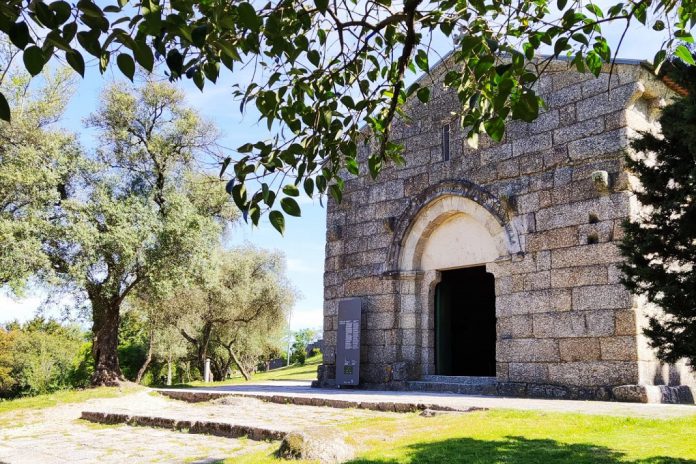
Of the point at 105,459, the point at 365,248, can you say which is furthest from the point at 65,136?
Answer: the point at 105,459

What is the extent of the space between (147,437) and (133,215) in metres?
8.27

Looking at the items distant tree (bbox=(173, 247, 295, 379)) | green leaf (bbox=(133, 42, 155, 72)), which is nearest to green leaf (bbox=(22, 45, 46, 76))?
green leaf (bbox=(133, 42, 155, 72))

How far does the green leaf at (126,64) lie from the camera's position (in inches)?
90.5

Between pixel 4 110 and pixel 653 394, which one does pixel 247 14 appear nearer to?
pixel 4 110

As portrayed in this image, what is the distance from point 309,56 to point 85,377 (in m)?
41.5

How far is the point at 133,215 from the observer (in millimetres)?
14781

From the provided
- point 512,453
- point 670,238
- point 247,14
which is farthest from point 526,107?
point 670,238

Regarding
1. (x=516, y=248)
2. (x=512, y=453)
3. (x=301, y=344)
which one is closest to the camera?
(x=512, y=453)

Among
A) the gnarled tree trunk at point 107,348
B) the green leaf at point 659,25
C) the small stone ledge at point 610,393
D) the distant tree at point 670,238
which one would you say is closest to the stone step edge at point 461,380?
the small stone ledge at point 610,393

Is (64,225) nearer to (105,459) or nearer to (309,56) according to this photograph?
(105,459)

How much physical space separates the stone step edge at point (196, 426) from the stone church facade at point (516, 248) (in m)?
4.59

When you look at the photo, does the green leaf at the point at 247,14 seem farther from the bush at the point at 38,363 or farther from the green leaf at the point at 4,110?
the bush at the point at 38,363

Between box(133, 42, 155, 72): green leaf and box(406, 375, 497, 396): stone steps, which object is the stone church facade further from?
box(133, 42, 155, 72): green leaf

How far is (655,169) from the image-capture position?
5.78 meters
